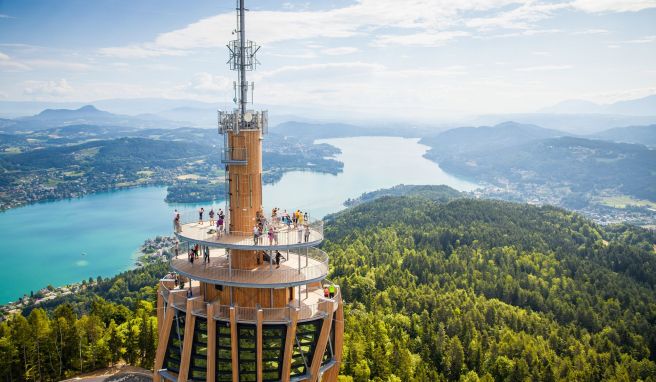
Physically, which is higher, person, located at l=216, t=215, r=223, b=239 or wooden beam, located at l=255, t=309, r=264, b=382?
person, located at l=216, t=215, r=223, b=239

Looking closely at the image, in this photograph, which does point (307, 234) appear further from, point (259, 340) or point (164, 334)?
point (164, 334)

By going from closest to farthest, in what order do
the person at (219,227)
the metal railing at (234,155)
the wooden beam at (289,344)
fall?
1. the wooden beam at (289,344)
2. the metal railing at (234,155)
3. the person at (219,227)

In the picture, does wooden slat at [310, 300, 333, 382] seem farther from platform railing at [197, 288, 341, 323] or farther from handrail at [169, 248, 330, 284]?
handrail at [169, 248, 330, 284]

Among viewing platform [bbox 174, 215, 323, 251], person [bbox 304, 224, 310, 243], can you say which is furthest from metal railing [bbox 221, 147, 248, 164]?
person [bbox 304, 224, 310, 243]

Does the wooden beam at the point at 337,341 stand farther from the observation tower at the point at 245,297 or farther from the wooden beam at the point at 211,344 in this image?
the wooden beam at the point at 211,344

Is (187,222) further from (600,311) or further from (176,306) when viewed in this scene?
(600,311)

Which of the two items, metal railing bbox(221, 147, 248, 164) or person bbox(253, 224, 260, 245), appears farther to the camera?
metal railing bbox(221, 147, 248, 164)

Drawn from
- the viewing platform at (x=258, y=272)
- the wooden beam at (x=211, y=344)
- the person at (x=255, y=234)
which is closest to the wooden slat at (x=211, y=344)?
the wooden beam at (x=211, y=344)

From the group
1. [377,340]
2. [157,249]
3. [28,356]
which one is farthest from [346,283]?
[157,249]
